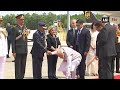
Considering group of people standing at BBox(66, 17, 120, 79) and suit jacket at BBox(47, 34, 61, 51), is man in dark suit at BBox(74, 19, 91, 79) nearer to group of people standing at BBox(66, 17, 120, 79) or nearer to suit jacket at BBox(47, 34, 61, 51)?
group of people standing at BBox(66, 17, 120, 79)

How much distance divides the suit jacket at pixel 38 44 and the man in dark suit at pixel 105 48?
144cm

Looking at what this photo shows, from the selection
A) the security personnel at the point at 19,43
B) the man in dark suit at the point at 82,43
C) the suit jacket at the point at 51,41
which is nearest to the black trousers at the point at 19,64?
the security personnel at the point at 19,43

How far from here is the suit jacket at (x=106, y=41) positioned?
810 cm

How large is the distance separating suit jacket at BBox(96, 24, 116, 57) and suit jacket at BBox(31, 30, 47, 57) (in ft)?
4.81

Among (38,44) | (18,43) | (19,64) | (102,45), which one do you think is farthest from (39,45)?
(102,45)

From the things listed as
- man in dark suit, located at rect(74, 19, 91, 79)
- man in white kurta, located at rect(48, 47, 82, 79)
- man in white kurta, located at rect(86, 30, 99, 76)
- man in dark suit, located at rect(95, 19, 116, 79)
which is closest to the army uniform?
man in white kurta, located at rect(48, 47, 82, 79)

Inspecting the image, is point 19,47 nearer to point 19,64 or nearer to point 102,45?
point 19,64

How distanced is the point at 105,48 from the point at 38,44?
1.72m

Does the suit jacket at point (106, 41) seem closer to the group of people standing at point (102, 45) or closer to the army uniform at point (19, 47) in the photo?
the group of people standing at point (102, 45)
